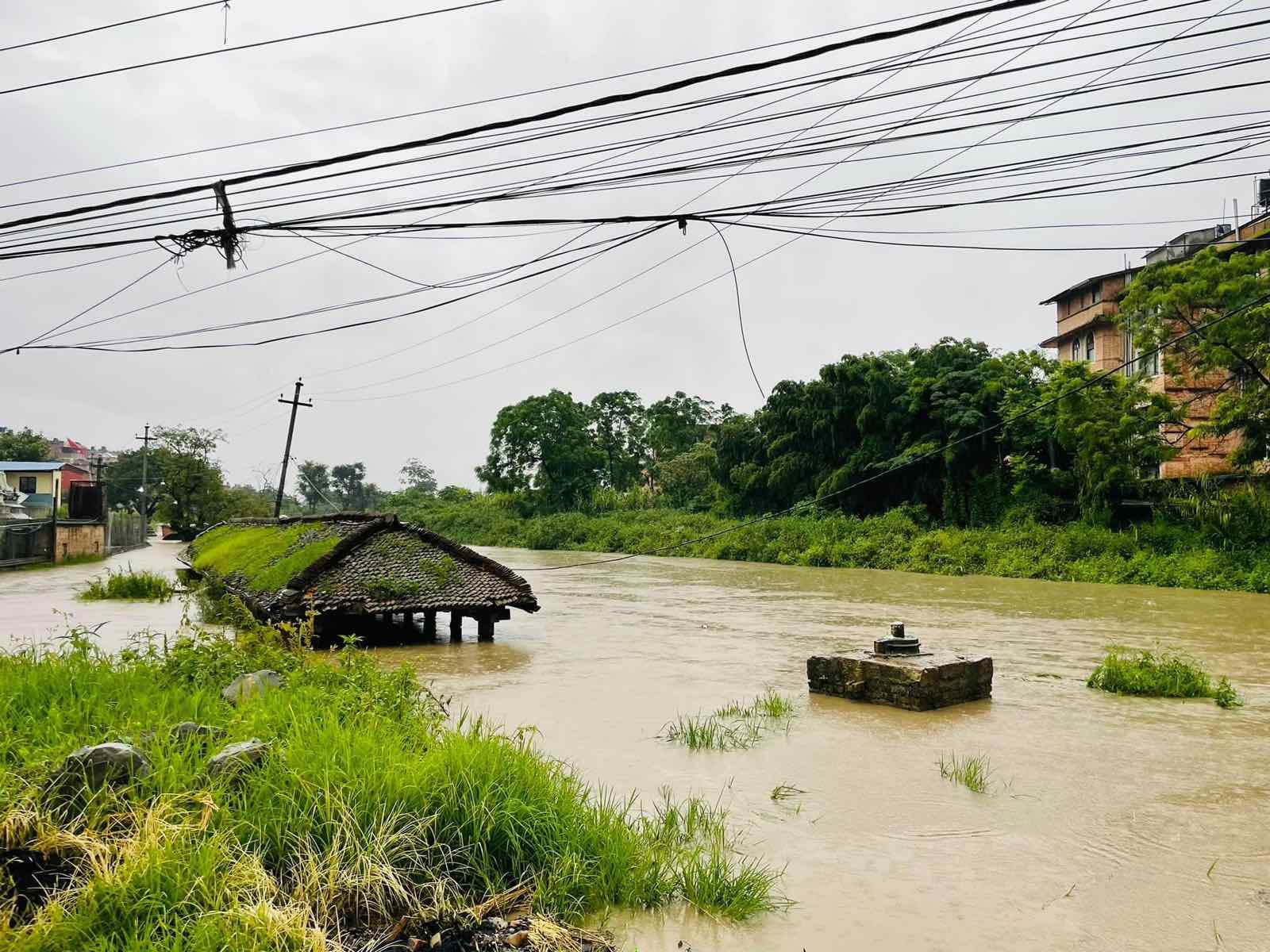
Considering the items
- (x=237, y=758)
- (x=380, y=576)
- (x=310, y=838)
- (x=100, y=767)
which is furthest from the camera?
(x=380, y=576)

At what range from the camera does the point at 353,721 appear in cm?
525

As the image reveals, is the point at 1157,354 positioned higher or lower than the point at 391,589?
higher

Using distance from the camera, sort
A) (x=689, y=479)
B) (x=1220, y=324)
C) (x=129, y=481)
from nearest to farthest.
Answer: (x=1220, y=324)
(x=689, y=479)
(x=129, y=481)

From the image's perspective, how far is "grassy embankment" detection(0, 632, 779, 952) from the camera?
10.5 ft

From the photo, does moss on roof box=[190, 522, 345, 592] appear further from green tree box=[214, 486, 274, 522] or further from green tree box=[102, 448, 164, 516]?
green tree box=[102, 448, 164, 516]

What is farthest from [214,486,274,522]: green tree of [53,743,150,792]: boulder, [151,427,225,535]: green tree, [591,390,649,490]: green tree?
[53,743,150,792]: boulder

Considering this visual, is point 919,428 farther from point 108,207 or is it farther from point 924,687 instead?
point 108,207

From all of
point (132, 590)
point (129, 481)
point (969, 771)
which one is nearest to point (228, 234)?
point (969, 771)

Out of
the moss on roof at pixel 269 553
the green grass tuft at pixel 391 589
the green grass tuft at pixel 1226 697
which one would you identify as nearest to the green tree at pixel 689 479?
the moss on roof at pixel 269 553

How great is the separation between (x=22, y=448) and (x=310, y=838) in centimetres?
6790

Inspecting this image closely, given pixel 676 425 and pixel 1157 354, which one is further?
pixel 676 425

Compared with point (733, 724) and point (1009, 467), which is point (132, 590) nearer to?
point (733, 724)

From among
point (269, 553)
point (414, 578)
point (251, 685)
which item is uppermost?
point (269, 553)

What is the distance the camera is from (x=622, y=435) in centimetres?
5744
